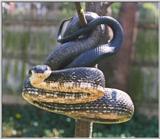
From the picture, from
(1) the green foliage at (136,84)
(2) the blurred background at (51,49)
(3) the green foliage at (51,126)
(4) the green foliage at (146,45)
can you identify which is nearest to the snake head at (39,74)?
(3) the green foliage at (51,126)

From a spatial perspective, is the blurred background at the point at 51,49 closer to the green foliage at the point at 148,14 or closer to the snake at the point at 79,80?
the green foliage at the point at 148,14

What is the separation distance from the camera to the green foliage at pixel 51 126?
6.47 meters

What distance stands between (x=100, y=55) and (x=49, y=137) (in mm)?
4113

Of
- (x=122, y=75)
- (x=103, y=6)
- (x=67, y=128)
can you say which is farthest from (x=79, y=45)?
(x=122, y=75)

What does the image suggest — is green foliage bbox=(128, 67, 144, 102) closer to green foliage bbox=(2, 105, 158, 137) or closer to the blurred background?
the blurred background

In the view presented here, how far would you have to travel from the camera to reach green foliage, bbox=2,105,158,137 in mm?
6473

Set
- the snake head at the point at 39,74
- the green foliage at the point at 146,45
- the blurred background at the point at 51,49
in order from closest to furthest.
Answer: the snake head at the point at 39,74, the blurred background at the point at 51,49, the green foliage at the point at 146,45

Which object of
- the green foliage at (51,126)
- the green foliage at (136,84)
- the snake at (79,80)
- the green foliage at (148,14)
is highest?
the snake at (79,80)

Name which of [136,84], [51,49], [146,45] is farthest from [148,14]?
[51,49]

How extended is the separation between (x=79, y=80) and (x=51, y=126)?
481cm

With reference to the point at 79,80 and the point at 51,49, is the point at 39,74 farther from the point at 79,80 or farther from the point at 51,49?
the point at 51,49

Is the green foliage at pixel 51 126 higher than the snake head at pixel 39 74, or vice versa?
the snake head at pixel 39 74

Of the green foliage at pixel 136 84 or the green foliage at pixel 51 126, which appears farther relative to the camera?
the green foliage at pixel 136 84

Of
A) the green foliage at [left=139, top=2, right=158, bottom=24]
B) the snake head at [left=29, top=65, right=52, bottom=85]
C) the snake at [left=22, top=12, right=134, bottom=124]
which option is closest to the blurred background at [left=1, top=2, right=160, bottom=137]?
the green foliage at [left=139, top=2, right=158, bottom=24]
